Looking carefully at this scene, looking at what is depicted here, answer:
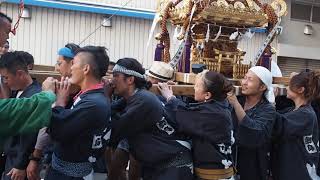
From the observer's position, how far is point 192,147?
3.12 meters

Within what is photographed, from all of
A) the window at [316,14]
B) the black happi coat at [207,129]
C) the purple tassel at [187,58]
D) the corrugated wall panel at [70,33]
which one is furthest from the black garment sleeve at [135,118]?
the window at [316,14]

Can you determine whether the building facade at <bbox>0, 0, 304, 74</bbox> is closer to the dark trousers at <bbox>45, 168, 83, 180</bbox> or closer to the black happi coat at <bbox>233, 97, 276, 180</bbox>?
the black happi coat at <bbox>233, 97, 276, 180</bbox>

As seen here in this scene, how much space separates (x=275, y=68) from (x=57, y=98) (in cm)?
383

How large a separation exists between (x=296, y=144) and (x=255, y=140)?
1.62ft

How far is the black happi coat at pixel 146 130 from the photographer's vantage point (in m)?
2.94

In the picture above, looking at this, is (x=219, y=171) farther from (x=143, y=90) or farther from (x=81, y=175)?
(x=81, y=175)

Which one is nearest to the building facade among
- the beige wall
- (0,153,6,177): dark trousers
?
the beige wall

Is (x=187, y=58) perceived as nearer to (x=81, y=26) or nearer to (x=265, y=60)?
(x=265, y=60)

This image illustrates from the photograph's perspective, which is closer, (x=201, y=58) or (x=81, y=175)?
(x=81, y=175)

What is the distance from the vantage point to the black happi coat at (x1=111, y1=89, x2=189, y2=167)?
294 cm

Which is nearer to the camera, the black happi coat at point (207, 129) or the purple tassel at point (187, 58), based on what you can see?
the black happi coat at point (207, 129)

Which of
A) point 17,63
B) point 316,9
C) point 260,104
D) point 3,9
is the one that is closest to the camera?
point 17,63

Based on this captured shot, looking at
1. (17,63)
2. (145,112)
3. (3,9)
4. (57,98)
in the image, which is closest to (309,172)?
(145,112)

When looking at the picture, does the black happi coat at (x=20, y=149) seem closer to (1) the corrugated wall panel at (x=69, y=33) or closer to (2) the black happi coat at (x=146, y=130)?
(2) the black happi coat at (x=146, y=130)
